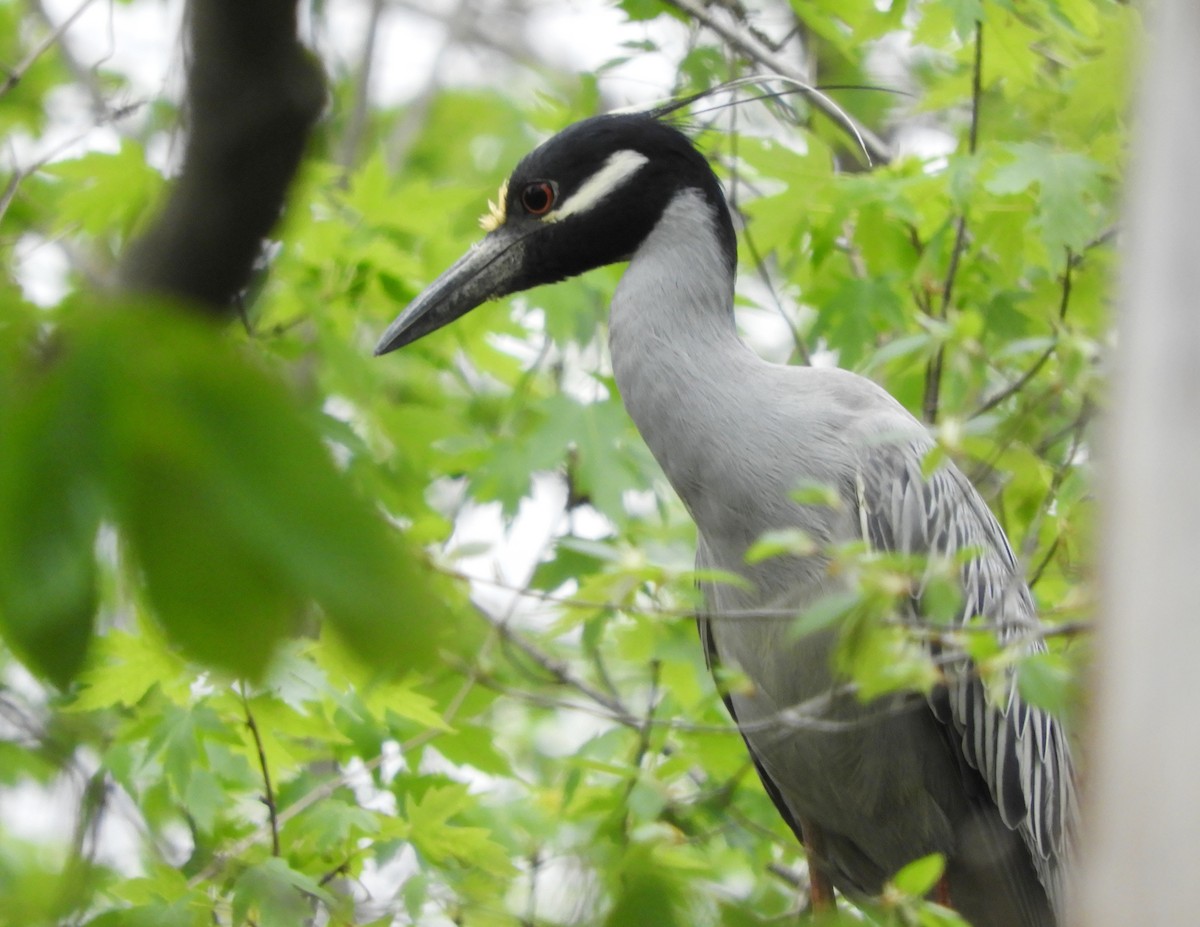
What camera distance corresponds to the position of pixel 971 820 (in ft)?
10.9

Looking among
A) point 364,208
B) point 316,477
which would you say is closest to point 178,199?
point 316,477

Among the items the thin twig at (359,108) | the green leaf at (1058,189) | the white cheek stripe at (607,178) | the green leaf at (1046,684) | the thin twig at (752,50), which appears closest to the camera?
the green leaf at (1046,684)

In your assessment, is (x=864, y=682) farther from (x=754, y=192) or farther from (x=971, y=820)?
(x=754, y=192)

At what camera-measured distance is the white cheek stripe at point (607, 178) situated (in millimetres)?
3393

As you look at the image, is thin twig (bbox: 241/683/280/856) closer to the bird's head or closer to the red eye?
the bird's head

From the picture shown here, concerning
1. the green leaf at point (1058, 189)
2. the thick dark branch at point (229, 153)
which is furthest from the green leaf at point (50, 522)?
the green leaf at point (1058, 189)

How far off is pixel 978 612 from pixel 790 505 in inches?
23.9

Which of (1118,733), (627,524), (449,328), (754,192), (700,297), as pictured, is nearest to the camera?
(1118,733)

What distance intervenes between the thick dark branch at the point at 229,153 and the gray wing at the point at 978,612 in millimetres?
2447

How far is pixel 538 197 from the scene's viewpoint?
3496 mm

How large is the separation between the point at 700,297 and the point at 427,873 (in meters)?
1.47

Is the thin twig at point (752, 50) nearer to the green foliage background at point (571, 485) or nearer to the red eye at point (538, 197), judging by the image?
the green foliage background at point (571, 485)

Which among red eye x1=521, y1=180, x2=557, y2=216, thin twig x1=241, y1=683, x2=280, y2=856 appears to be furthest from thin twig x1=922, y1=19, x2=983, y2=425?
thin twig x1=241, y1=683, x2=280, y2=856

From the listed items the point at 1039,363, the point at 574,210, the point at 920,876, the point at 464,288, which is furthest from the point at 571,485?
the point at 920,876
